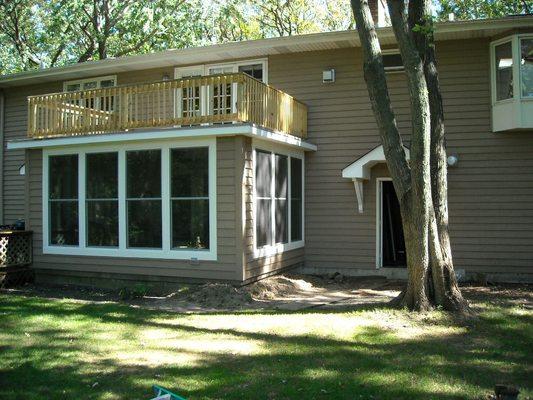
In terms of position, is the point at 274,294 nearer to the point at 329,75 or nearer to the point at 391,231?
the point at 391,231

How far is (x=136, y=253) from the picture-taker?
36.1 ft

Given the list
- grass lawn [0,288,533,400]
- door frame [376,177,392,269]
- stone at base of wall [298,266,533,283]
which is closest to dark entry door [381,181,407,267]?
door frame [376,177,392,269]

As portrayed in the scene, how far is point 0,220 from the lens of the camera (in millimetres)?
16391

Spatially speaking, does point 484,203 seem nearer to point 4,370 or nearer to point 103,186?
point 103,186

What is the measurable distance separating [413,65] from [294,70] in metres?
5.85

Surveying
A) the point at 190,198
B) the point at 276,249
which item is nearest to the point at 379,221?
the point at 276,249

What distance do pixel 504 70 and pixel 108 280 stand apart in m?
9.64

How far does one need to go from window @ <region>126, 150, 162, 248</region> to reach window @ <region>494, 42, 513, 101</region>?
7.41 metres

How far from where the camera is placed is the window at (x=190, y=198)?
10383mm

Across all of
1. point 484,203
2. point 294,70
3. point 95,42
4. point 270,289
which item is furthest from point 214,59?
point 95,42

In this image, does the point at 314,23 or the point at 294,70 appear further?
the point at 314,23

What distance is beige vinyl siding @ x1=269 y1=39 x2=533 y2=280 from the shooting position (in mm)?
11547

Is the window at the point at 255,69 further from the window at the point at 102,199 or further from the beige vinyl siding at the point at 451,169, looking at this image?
the window at the point at 102,199

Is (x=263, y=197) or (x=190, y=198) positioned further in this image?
(x=263, y=197)
